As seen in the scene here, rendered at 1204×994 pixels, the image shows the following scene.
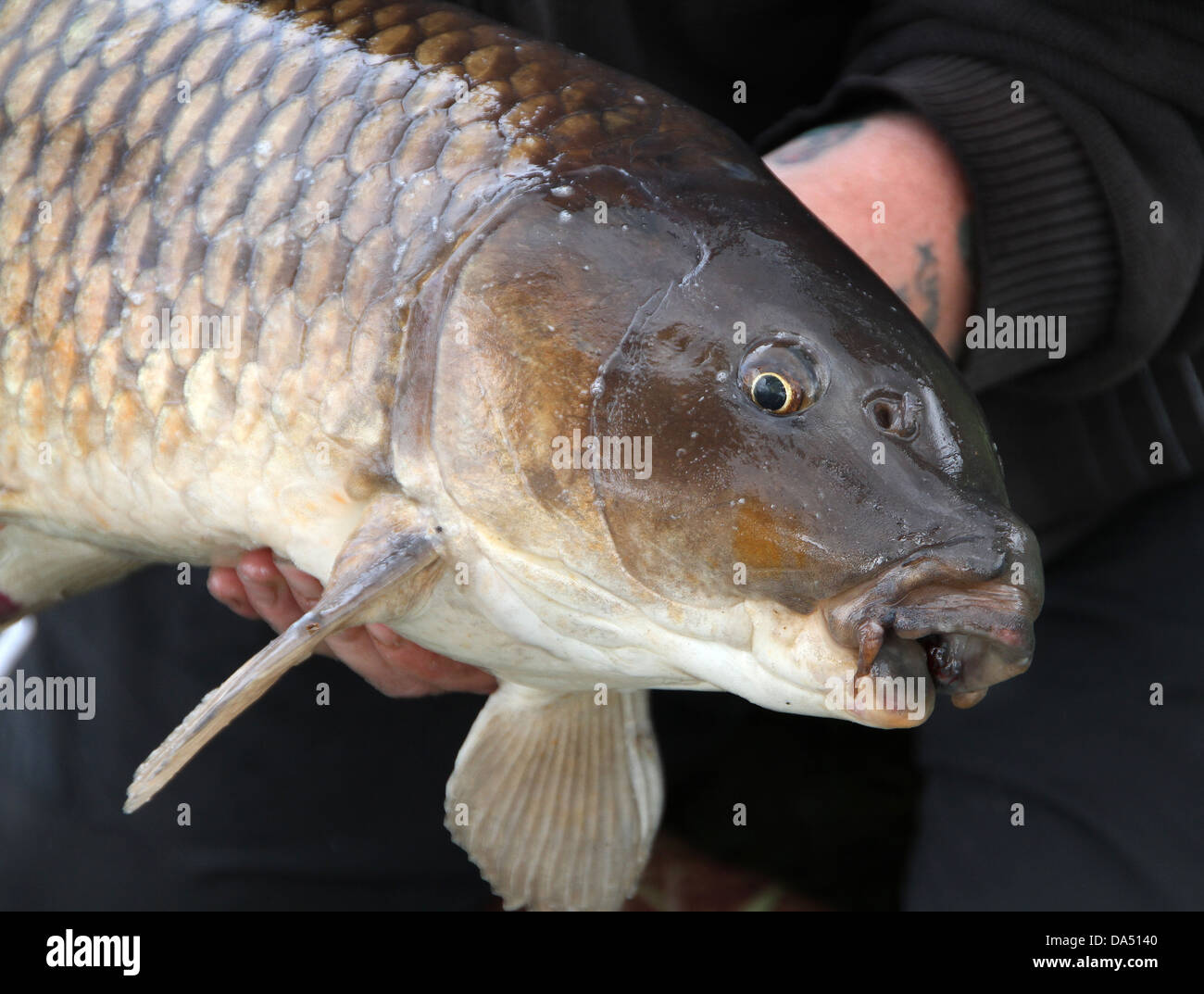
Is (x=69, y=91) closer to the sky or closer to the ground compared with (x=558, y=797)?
closer to the sky

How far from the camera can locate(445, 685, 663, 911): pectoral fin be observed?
1.43 m

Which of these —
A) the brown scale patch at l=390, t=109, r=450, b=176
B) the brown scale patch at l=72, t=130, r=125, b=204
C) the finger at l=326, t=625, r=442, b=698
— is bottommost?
the finger at l=326, t=625, r=442, b=698

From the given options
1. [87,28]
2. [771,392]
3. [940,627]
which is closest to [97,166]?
[87,28]

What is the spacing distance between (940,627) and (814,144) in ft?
2.71

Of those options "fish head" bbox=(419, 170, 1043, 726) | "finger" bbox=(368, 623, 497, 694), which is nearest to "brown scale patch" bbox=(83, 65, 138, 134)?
"fish head" bbox=(419, 170, 1043, 726)

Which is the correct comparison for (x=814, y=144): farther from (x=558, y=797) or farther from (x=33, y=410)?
(x=33, y=410)

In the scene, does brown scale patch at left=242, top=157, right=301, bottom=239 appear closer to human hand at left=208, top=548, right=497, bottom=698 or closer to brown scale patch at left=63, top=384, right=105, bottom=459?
brown scale patch at left=63, top=384, right=105, bottom=459

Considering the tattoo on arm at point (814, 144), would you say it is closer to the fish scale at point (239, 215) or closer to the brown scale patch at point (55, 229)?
the fish scale at point (239, 215)

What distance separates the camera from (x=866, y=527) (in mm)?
1003

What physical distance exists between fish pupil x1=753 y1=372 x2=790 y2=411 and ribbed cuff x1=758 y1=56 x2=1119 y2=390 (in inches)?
23.9

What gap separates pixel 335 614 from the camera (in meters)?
1.07

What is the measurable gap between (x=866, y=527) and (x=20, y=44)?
1.06 metres

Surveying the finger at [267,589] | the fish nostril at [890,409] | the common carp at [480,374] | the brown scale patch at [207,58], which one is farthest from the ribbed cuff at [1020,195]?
the finger at [267,589]
